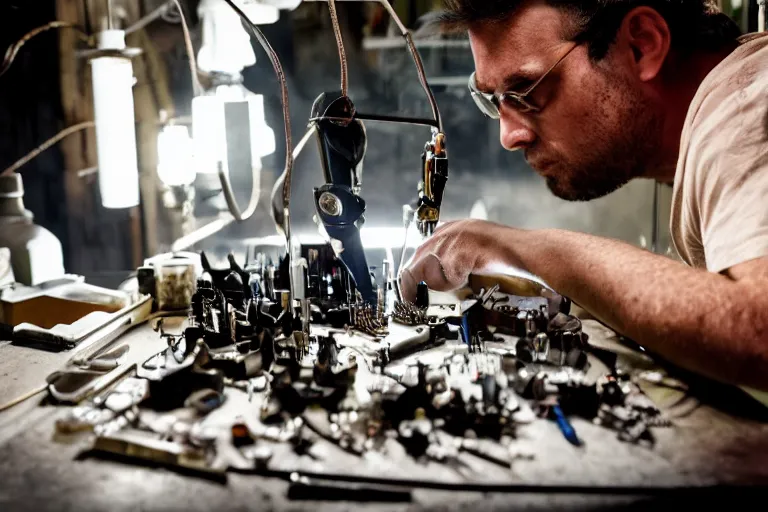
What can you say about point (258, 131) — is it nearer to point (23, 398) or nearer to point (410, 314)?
point (410, 314)

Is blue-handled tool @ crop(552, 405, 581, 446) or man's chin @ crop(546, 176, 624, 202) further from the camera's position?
man's chin @ crop(546, 176, 624, 202)

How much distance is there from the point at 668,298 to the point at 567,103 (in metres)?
0.57

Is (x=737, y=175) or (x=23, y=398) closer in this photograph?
(x=737, y=175)

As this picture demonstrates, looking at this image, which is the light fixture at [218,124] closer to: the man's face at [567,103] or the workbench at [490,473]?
the man's face at [567,103]

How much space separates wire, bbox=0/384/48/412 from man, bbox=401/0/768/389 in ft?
2.49

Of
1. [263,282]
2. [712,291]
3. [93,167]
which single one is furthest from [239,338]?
[93,167]

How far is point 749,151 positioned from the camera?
88cm

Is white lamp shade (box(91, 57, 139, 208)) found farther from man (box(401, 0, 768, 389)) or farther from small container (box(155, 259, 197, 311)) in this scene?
man (box(401, 0, 768, 389))

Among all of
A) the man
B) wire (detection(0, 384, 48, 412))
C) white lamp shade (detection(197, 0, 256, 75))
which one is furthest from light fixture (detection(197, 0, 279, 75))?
wire (detection(0, 384, 48, 412))

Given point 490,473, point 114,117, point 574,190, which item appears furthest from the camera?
point 114,117

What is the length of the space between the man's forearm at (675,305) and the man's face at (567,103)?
1.21 feet

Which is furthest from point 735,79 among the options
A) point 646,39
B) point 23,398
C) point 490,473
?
point 23,398

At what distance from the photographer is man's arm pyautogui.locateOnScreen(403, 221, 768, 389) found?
0.82m

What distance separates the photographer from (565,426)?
3.17 feet
